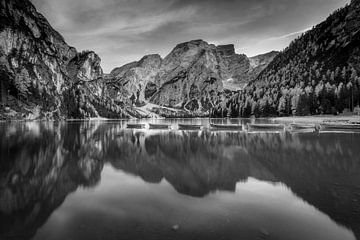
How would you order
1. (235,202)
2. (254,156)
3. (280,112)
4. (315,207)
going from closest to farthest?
A: (315,207)
(235,202)
(254,156)
(280,112)

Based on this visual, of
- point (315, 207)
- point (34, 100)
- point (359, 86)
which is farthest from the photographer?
point (34, 100)

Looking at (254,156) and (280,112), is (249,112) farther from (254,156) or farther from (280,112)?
(254,156)

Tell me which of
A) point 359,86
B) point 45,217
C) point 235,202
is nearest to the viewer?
point 45,217

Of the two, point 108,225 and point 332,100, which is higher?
point 332,100

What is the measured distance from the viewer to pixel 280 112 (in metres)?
155

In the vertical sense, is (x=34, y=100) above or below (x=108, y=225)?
above

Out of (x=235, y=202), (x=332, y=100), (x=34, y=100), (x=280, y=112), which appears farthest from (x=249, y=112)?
(x=235, y=202)

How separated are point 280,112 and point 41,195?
15697 cm

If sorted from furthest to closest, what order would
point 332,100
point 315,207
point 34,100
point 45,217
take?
point 34,100 → point 332,100 → point 315,207 → point 45,217

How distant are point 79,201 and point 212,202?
237 inches

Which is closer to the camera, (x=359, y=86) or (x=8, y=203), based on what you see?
(x=8, y=203)

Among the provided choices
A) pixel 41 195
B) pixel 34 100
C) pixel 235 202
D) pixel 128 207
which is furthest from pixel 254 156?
pixel 34 100

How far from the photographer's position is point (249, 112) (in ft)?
606

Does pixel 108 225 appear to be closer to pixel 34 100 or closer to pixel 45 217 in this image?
pixel 45 217
